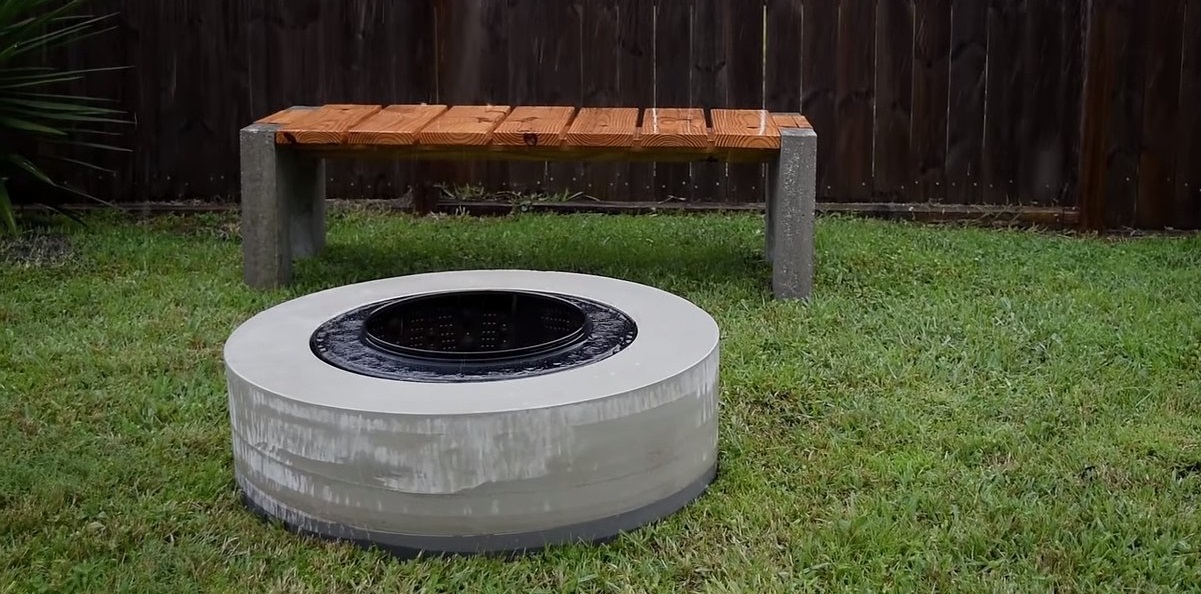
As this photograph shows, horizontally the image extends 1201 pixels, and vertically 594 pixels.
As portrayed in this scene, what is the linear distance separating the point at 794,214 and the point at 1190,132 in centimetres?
269

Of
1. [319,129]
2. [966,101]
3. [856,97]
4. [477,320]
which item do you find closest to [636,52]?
[856,97]

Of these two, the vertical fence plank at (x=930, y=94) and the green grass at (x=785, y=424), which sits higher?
the vertical fence plank at (x=930, y=94)

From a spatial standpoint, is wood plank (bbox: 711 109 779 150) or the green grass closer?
the green grass

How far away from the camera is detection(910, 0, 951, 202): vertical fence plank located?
6.11 meters

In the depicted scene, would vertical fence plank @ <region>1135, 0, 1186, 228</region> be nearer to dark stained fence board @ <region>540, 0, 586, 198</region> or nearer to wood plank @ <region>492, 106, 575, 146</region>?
dark stained fence board @ <region>540, 0, 586, 198</region>

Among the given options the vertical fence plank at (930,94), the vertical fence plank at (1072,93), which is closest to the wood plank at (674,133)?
the vertical fence plank at (930,94)

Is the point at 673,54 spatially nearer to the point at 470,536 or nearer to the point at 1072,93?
the point at 1072,93

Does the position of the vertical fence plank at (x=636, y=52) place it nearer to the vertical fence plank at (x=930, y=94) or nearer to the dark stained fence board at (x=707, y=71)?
the dark stained fence board at (x=707, y=71)

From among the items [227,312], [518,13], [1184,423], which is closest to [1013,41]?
[518,13]

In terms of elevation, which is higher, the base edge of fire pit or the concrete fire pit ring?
the concrete fire pit ring

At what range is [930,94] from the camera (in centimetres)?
618

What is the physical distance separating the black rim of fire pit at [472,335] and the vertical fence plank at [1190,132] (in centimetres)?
406

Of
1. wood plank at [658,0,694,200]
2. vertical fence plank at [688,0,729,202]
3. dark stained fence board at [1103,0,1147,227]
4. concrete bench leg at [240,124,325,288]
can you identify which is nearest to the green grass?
concrete bench leg at [240,124,325,288]

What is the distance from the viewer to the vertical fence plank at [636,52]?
20.3ft
